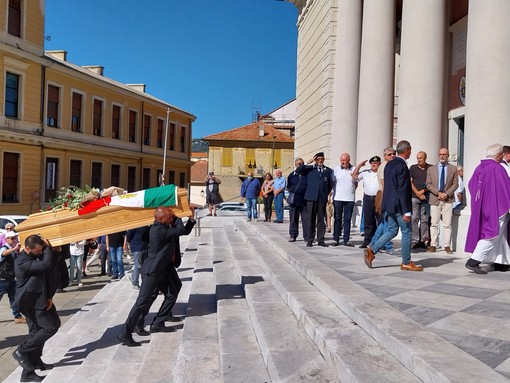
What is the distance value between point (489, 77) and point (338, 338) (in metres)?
5.28

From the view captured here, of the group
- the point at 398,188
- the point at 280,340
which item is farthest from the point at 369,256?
the point at 280,340

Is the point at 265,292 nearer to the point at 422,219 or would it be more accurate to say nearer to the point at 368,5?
the point at 422,219

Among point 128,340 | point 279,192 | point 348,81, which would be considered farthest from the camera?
point 279,192

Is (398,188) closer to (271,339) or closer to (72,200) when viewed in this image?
(271,339)

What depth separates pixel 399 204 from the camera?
6.19 meters

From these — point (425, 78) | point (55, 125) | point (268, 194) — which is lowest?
point (268, 194)

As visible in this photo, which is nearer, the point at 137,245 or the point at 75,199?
the point at 75,199

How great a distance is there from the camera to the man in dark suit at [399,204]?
6160 mm

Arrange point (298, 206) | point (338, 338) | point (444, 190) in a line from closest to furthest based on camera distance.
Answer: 1. point (338, 338)
2. point (444, 190)
3. point (298, 206)

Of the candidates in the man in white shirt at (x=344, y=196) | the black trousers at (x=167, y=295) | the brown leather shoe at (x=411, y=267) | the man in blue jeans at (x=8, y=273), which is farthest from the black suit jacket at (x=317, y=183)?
the man in blue jeans at (x=8, y=273)

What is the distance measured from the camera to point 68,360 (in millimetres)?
5820

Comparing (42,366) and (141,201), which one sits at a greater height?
(141,201)

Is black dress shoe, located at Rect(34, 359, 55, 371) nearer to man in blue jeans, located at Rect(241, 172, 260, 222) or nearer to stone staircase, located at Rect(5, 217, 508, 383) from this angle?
stone staircase, located at Rect(5, 217, 508, 383)

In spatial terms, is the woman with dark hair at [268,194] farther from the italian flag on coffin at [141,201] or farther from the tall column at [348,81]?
the italian flag on coffin at [141,201]
